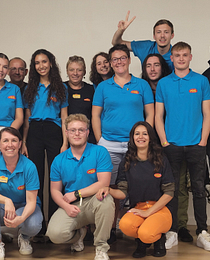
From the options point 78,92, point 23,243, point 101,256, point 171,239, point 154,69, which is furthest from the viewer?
point 78,92

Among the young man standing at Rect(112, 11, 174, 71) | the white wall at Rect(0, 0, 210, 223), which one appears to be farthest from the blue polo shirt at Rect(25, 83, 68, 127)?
the white wall at Rect(0, 0, 210, 223)

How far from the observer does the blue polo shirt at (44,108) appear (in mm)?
3029

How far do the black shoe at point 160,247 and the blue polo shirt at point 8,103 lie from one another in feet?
5.35

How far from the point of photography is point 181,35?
13.2ft

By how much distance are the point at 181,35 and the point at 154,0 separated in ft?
1.81

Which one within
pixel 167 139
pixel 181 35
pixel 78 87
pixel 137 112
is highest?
pixel 181 35

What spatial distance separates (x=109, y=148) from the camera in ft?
9.61

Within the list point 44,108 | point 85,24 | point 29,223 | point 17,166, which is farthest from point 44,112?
point 85,24

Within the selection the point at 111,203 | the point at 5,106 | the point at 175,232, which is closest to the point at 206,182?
the point at 175,232

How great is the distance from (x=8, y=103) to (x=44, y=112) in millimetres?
335

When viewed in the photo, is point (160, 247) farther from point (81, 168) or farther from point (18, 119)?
point (18, 119)

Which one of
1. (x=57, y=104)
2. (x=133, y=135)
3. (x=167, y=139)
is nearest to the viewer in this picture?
(x=133, y=135)

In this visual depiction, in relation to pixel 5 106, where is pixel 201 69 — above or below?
above

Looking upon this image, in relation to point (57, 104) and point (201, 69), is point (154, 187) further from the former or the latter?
point (201, 69)
